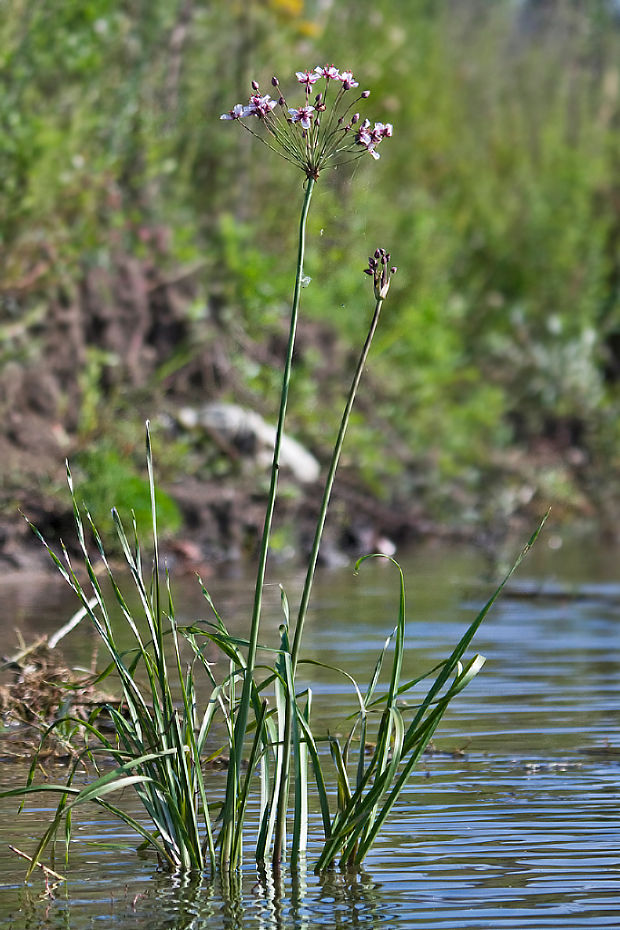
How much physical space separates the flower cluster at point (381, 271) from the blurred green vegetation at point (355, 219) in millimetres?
8134

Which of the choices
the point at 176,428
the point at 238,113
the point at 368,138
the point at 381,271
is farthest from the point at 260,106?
the point at 176,428

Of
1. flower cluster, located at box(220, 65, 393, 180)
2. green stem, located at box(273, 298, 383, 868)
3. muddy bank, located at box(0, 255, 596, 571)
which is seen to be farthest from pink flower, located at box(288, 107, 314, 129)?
muddy bank, located at box(0, 255, 596, 571)

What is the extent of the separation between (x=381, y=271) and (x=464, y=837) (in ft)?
4.75

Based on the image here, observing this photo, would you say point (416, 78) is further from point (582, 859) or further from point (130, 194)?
point (582, 859)

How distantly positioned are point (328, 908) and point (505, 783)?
1440mm

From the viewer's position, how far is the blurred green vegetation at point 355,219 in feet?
42.5

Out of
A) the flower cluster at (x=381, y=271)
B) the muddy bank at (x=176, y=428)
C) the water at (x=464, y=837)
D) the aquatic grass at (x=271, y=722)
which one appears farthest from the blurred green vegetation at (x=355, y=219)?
the flower cluster at (x=381, y=271)

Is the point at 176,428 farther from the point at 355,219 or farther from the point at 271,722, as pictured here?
the point at 271,722

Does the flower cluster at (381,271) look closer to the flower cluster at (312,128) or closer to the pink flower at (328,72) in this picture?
the flower cluster at (312,128)

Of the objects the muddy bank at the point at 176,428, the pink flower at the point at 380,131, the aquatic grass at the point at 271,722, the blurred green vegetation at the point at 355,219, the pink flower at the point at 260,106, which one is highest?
the blurred green vegetation at the point at 355,219

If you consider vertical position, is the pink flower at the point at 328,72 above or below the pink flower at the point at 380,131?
above

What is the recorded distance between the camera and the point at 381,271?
3.28 meters

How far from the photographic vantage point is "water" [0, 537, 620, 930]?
318 cm

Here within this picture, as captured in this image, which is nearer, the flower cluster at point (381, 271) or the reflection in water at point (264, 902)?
the reflection in water at point (264, 902)
